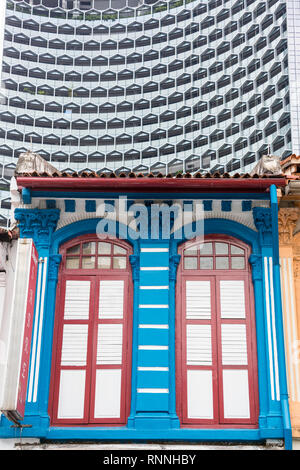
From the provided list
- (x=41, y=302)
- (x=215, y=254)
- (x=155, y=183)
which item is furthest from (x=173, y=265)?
(x=41, y=302)

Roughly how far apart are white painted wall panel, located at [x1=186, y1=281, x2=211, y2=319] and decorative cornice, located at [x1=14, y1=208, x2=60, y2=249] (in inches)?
103

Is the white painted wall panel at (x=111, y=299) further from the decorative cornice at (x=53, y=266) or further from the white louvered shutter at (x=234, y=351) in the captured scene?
the white louvered shutter at (x=234, y=351)

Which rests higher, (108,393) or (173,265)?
(173,265)

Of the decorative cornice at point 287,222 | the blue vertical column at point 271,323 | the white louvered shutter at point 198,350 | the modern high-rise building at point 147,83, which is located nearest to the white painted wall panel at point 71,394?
the white louvered shutter at point 198,350

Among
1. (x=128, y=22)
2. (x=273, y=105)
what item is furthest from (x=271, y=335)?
(x=128, y=22)

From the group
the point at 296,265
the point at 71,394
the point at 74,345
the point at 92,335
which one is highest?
the point at 296,265

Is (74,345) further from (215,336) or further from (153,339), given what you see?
(215,336)

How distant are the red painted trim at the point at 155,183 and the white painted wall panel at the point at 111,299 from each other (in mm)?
1698

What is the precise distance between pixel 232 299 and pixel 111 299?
2.09 metres

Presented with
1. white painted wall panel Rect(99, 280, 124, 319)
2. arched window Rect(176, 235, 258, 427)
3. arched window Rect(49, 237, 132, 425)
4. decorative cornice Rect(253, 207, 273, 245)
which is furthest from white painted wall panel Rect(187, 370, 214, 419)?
decorative cornice Rect(253, 207, 273, 245)

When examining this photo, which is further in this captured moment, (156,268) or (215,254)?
(215,254)

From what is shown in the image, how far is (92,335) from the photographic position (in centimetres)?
1064

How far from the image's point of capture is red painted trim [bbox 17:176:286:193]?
10594 mm

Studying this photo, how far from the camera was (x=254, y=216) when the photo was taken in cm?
1111
